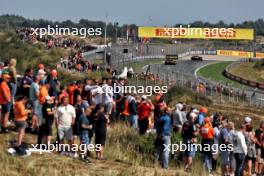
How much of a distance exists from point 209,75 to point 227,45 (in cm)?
4340

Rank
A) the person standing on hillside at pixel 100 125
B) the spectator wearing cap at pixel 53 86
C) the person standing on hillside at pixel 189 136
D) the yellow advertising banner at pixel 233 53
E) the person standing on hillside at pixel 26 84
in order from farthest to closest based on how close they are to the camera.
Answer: the yellow advertising banner at pixel 233 53 → the spectator wearing cap at pixel 53 86 → the person standing on hillside at pixel 26 84 → the person standing on hillside at pixel 189 136 → the person standing on hillside at pixel 100 125

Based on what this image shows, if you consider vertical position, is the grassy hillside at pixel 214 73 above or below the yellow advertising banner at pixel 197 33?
below

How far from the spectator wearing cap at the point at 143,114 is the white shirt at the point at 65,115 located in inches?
→ 146

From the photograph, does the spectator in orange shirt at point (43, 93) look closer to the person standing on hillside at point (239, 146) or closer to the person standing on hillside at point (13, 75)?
the person standing on hillside at point (13, 75)

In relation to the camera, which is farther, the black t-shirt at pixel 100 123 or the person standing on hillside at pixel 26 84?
the person standing on hillside at pixel 26 84

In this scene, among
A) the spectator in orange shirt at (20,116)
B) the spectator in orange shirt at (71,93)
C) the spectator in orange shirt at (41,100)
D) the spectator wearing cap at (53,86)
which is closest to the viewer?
the spectator in orange shirt at (20,116)

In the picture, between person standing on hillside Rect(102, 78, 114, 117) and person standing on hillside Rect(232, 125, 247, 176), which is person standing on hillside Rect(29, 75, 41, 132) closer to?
person standing on hillside Rect(102, 78, 114, 117)

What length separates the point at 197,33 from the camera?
10806cm

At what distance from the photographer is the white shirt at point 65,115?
12734mm

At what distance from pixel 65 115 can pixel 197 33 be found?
9692cm

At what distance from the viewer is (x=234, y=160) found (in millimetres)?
14273

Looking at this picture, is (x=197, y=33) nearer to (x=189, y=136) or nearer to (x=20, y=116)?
(x=189, y=136)

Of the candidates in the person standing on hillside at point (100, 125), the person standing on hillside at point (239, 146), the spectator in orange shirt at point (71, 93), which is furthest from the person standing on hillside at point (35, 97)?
the person standing on hillside at point (239, 146)

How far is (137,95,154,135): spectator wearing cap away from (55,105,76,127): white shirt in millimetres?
3714
